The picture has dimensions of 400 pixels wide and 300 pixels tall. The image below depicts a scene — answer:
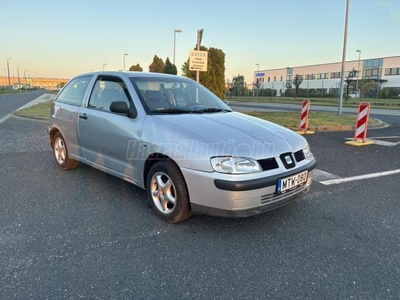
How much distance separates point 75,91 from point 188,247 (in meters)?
3.32

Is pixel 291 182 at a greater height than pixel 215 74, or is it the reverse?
pixel 215 74

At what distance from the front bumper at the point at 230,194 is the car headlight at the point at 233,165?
54 millimetres

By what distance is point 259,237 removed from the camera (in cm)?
296

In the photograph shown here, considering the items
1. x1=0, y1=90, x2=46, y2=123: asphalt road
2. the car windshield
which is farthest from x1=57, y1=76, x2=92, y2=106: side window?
x1=0, y1=90, x2=46, y2=123: asphalt road

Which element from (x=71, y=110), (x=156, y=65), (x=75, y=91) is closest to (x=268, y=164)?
(x=71, y=110)

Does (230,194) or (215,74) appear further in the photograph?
(215,74)

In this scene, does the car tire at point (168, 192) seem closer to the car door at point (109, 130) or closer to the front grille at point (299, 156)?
the car door at point (109, 130)

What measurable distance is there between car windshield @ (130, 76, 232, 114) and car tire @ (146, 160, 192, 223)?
731 mm

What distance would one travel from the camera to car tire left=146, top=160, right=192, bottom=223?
298 centimetres

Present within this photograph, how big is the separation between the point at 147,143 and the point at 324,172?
3.45 metres

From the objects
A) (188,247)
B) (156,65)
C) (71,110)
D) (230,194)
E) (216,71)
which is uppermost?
(156,65)

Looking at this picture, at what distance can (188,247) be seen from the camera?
2.75 metres

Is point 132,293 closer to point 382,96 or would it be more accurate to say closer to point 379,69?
point 382,96

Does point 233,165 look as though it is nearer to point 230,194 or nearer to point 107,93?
point 230,194
